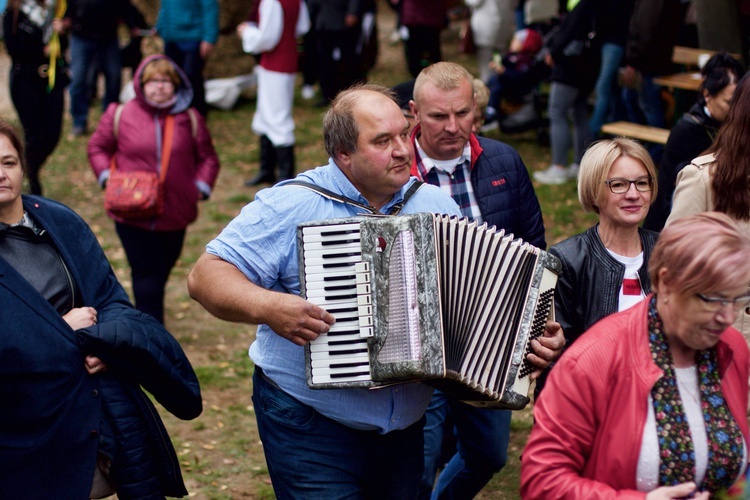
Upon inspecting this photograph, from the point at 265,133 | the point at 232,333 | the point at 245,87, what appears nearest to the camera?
the point at 232,333

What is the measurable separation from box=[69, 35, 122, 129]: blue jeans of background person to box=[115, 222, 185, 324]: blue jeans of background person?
590cm

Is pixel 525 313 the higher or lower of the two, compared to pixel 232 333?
higher

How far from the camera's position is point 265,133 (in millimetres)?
9742

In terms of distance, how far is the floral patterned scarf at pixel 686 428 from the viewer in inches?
99.3

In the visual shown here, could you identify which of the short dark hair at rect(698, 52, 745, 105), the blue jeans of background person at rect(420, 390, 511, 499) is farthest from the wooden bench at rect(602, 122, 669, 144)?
the blue jeans of background person at rect(420, 390, 511, 499)

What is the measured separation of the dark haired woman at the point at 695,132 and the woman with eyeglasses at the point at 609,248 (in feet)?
4.23

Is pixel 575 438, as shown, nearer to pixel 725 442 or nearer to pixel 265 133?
pixel 725 442

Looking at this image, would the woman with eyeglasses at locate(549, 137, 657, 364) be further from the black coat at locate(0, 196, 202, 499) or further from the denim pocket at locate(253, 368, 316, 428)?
the black coat at locate(0, 196, 202, 499)

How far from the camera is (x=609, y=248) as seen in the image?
145 inches

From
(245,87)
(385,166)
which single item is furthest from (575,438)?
(245,87)

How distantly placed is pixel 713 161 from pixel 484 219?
961 millimetres

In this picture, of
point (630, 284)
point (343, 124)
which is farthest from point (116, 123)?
point (630, 284)

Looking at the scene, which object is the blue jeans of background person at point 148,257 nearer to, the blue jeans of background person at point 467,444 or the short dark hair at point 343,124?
the blue jeans of background person at point 467,444

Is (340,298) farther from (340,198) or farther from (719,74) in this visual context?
(719,74)
